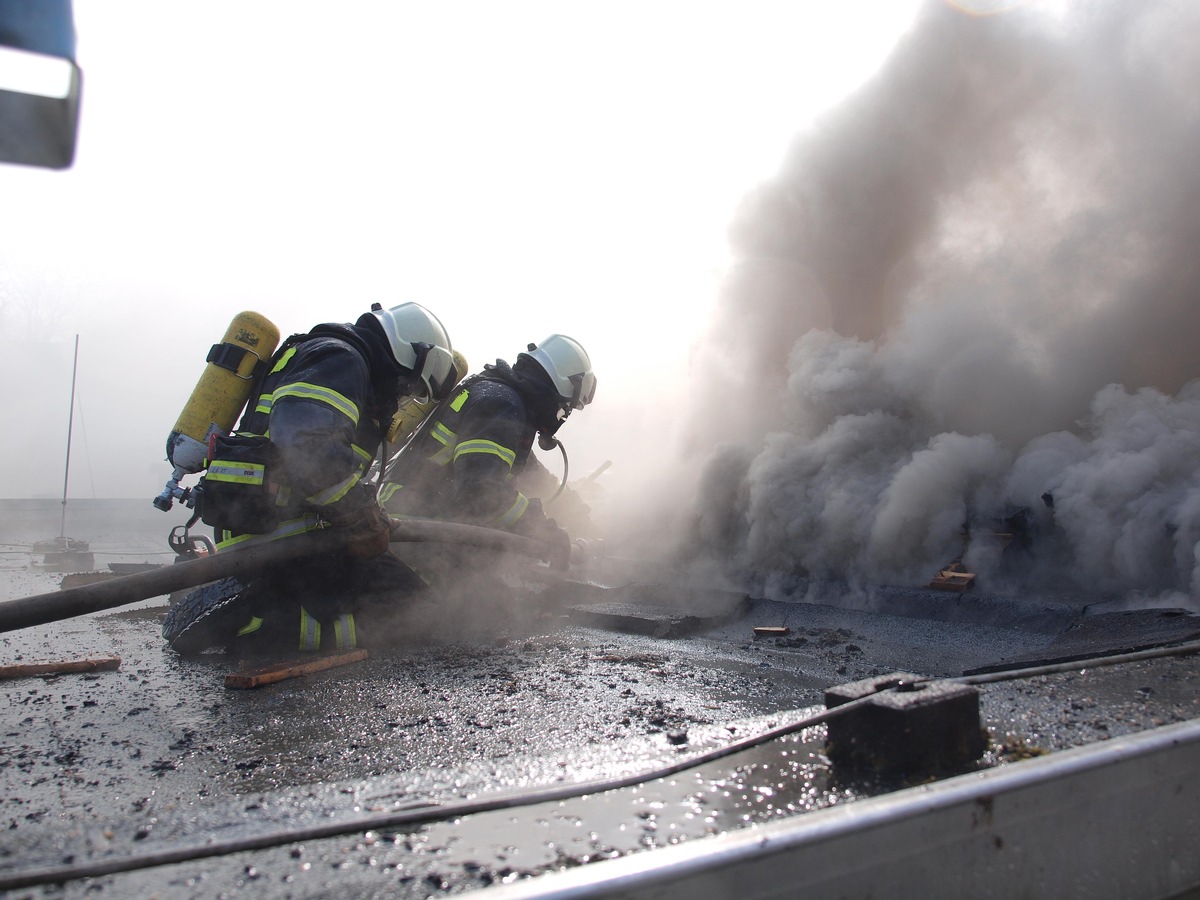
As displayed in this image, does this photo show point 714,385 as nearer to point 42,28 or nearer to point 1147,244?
point 1147,244

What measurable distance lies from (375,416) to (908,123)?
7426 mm

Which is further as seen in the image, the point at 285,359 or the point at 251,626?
the point at 285,359

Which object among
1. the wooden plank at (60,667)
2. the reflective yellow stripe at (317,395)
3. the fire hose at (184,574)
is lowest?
the wooden plank at (60,667)

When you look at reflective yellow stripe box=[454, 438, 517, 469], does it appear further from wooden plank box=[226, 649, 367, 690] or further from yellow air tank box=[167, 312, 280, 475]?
wooden plank box=[226, 649, 367, 690]

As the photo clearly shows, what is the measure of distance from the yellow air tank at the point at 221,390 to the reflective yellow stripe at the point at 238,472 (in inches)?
18.5

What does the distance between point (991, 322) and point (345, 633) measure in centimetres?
616

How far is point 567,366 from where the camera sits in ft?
16.9

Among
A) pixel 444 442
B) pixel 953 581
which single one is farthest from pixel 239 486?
pixel 953 581

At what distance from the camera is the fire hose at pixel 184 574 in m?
2.66

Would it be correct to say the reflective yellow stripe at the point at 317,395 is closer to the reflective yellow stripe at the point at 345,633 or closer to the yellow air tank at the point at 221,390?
the yellow air tank at the point at 221,390

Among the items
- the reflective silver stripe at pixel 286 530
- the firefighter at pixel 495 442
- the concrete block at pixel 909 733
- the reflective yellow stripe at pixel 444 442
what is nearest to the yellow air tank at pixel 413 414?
the firefighter at pixel 495 442

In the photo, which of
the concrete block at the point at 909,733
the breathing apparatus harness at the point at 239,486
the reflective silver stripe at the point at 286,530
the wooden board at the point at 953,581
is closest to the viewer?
the concrete block at the point at 909,733

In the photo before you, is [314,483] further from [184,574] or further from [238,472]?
[184,574]

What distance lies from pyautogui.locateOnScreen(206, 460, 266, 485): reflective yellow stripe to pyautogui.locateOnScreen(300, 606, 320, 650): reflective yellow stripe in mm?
710
